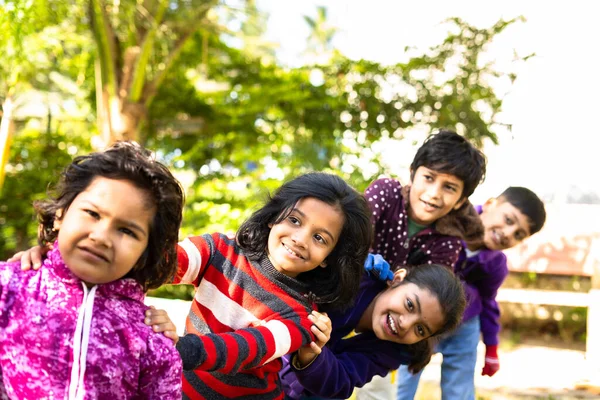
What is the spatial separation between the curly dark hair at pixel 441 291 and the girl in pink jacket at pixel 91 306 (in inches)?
40.4

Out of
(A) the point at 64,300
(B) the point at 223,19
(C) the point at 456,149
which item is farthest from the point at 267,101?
(A) the point at 64,300

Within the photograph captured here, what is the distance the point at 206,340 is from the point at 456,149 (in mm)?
1502

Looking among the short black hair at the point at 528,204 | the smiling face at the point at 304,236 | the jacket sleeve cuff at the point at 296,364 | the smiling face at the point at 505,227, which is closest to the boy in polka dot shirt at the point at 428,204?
the smiling face at the point at 505,227

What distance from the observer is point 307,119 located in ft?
20.1

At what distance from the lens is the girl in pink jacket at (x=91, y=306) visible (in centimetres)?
123

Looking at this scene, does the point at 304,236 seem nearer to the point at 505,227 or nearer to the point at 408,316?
the point at 408,316

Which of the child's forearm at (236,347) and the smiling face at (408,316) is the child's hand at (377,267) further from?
the child's forearm at (236,347)

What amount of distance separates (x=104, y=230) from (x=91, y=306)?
0.50 ft

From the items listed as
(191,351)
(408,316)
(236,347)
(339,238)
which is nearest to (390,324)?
(408,316)

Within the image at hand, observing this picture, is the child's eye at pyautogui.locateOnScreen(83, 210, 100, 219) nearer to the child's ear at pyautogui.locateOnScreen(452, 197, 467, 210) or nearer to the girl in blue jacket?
the girl in blue jacket

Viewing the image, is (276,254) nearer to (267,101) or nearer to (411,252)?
(411,252)

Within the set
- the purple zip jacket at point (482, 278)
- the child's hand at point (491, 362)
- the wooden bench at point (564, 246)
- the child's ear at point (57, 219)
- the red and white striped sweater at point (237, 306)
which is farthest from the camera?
the wooden bench at point (564, 246)

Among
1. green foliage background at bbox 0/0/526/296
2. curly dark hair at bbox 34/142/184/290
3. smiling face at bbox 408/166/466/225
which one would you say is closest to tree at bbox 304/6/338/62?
green foliage background at bbox 0/0/526/296

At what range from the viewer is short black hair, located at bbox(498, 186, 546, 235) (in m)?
3.05
